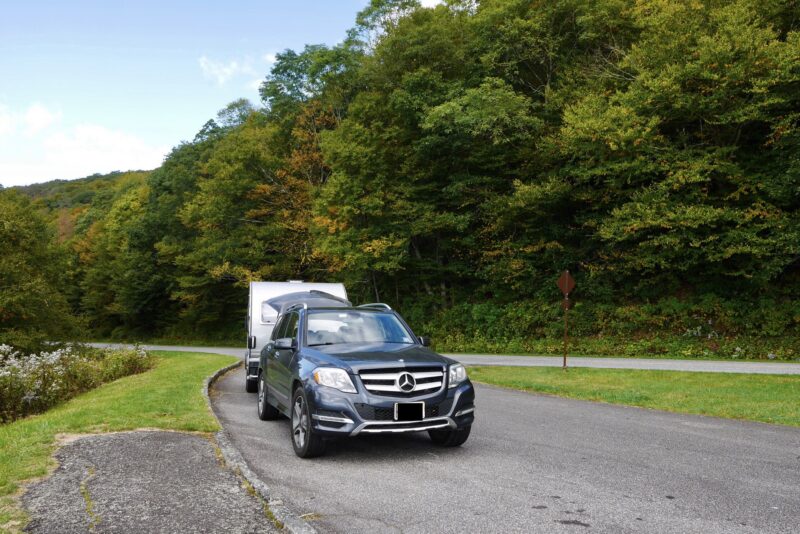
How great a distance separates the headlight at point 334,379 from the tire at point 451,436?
A: 1501mm

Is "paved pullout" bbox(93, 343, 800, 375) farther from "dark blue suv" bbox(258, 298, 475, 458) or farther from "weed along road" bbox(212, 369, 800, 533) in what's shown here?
"dark blue suv" bbox(258, 298, 475, 458)

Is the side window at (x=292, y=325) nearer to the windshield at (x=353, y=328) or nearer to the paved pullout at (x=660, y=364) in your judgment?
the windshield at (x=353, y=328)

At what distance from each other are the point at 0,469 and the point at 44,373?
33.1ft

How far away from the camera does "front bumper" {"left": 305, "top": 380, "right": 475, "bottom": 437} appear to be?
6.73 metres

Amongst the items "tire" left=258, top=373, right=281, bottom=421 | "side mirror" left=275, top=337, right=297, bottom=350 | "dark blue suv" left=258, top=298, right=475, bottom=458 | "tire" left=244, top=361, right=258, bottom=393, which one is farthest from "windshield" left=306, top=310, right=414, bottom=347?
"tire" left=244, top=361, right=258, bottom=393

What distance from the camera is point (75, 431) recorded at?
8.07 m

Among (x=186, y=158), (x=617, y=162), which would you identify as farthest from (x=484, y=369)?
(x=186, y=158)

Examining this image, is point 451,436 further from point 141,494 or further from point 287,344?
point 141,494

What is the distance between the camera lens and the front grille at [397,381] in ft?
22.5

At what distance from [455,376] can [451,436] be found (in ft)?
2.89

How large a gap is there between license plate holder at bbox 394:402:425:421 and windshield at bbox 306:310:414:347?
1.60 metres

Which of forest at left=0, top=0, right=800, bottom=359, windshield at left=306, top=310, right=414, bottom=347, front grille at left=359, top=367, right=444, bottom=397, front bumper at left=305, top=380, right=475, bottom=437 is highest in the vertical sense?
forest at left=0, top=0, right=800, bottom=359

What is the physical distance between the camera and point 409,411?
680 cm

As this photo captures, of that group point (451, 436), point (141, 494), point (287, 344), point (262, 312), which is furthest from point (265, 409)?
point (262, 312)
